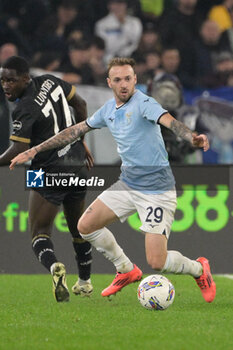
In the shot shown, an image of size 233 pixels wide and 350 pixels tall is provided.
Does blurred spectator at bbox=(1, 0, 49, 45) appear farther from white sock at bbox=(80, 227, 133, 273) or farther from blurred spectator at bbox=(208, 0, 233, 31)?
white sock at bbox=(80, 227, 133, 273)

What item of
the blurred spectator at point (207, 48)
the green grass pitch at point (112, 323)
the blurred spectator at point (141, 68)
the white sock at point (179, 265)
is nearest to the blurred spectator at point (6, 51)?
the blurred spectator at point (141, 68)

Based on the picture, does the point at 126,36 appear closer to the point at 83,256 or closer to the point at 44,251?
the point at 83,256

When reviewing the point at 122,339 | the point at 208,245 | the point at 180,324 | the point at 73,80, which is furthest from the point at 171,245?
the point at 122,339

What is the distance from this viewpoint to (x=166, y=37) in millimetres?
12984

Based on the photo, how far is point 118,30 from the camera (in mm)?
12961

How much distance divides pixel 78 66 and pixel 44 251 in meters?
5.76

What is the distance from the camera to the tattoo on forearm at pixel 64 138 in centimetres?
650

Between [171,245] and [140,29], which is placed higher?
[140,29]

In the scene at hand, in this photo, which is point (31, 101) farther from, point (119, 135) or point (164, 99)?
point (164, 99)

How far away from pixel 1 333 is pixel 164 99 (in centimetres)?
585

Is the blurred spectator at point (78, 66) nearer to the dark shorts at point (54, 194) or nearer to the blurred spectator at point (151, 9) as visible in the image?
Answer: the blurred spectator at point (151, 9)

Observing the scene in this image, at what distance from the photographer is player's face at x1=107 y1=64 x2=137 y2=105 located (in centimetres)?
620

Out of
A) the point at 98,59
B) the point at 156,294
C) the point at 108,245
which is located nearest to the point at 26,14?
the point at 98,59

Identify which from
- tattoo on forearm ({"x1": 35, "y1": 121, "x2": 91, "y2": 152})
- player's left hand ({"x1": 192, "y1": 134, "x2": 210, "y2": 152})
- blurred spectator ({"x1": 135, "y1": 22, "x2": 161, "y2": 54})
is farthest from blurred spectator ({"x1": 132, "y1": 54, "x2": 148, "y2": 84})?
player's left hand ({"x1": 192, "y1": 134, "x2": 210, "y2": 152})
